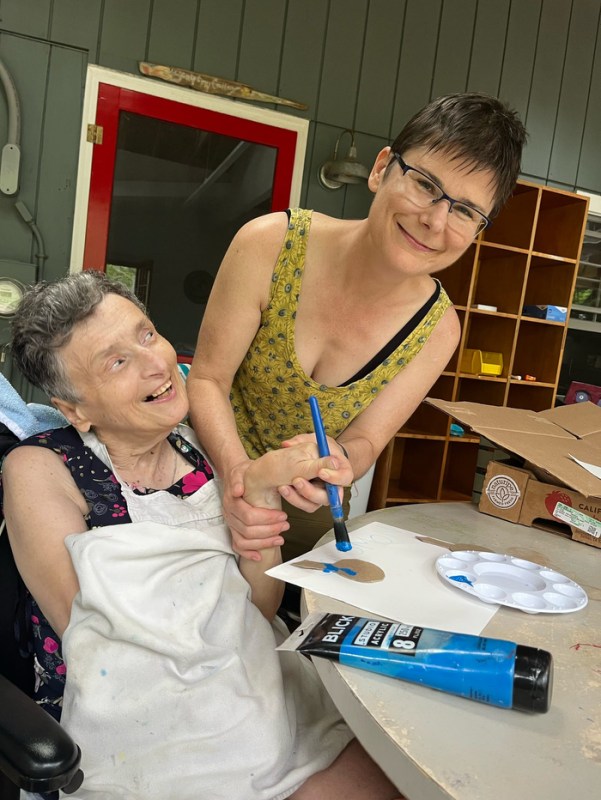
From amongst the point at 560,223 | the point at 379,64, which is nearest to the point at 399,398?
the point at 379,64

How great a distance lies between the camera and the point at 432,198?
1.22m

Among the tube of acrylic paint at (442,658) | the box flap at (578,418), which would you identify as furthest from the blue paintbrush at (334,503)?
the box flap at (578,418)

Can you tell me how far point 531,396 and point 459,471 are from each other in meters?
0.77

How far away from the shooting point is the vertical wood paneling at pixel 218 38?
3.64 metres

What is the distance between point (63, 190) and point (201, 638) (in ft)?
10.4

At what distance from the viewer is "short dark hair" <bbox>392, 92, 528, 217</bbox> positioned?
1.17 meters

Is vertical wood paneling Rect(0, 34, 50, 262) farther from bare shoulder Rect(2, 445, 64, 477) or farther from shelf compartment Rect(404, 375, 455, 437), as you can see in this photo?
bare shoulder Rect(2, 445, 64, 477)

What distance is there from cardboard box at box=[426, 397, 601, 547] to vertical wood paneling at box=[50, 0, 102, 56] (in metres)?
3.13

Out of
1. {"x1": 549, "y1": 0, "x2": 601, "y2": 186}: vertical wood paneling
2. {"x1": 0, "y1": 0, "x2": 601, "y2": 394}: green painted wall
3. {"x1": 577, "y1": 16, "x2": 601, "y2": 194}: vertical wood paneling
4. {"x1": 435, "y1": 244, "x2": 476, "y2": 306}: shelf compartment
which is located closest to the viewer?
{"x1": 0, "y1": 0, "x2": 601, "y2": 394}: green painted wall

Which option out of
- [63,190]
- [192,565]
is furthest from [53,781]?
[63,190]

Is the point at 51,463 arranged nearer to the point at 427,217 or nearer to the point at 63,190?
the point at 427,217

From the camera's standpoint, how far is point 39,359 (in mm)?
1155

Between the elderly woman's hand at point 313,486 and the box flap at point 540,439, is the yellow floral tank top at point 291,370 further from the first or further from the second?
the elderly woman's hand at point 313,486

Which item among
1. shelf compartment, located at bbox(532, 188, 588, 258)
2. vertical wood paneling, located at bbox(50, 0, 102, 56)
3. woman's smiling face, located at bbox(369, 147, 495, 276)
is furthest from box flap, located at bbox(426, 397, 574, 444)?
shelf compartment, located at bbox(532, 188, 588, 258)
